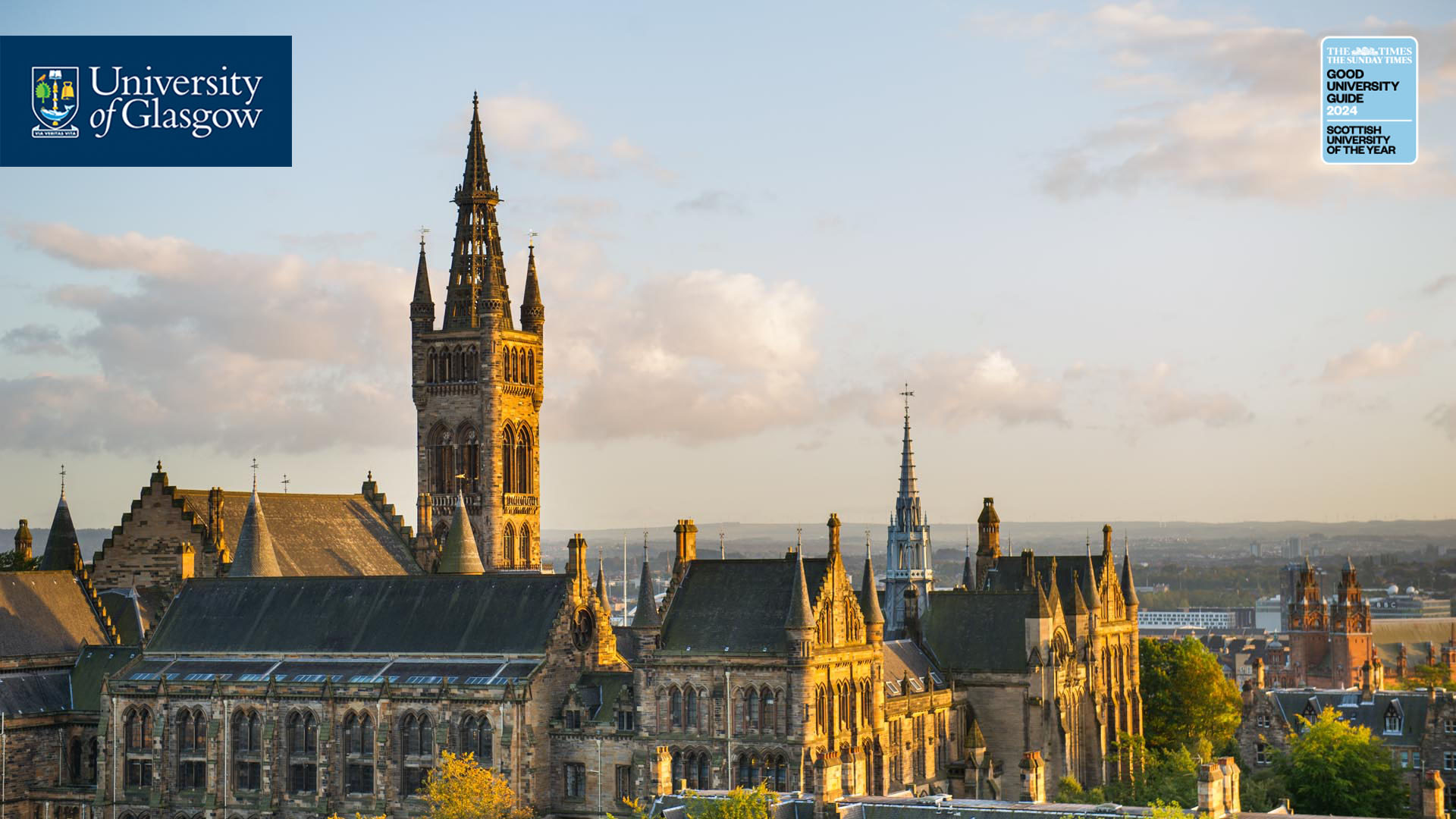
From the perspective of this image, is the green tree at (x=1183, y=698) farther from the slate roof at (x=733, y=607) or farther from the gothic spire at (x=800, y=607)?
the gothic spire at (x=800, y=607)

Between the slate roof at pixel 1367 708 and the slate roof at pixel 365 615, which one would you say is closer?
the slate roof at pixel 365 615

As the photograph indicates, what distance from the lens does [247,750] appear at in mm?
116812

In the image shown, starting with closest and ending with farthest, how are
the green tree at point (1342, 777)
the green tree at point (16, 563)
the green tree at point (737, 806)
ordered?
the green tree at point (737, 806)
the green tree at point (1342, 777)
the green tree at point (16, 563)

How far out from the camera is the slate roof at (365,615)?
372 feet

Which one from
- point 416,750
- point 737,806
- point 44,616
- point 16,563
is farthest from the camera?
point 16,563

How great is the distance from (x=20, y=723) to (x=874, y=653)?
49350mm

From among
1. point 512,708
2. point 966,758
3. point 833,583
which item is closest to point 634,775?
point 512,708

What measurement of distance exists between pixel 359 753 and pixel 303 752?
3809 mm

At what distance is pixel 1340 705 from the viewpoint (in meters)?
140

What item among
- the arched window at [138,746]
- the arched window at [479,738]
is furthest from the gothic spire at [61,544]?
the arched window at [479,738]

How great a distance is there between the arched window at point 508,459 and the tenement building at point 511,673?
15.7 metres

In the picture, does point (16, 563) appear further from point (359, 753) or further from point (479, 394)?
point (359, 753)

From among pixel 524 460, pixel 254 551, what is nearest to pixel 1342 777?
pixel 254 551

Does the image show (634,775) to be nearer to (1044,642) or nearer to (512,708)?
(512,708)
